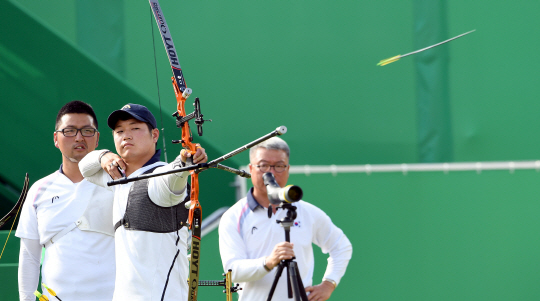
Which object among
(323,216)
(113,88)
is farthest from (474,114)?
(113,88)

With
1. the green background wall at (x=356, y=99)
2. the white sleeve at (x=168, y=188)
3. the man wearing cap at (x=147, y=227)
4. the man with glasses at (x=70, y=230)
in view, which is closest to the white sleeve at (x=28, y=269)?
the man with glasses at (x=70, y=230)

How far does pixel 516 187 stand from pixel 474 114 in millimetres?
646

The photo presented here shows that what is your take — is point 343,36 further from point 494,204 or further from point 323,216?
point 323,216

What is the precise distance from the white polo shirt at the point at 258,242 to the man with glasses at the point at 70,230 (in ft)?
1.50

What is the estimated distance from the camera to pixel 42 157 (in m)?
4.12

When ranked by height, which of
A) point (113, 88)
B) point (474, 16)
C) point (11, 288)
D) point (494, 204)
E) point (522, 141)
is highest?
point (474, 16)

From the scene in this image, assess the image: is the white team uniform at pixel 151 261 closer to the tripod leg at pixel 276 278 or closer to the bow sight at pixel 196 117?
the bow sight at pixel 196 117

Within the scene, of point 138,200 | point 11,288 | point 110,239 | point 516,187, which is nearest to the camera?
point 138,200

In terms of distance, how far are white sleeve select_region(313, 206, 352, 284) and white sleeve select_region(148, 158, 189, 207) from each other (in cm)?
61

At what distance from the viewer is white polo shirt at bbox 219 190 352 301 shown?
7.48 feet

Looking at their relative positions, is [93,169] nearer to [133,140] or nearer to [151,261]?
[133,140]

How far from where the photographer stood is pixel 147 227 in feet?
6.82

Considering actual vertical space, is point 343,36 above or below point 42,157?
above

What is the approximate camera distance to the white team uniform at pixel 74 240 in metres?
2.40
